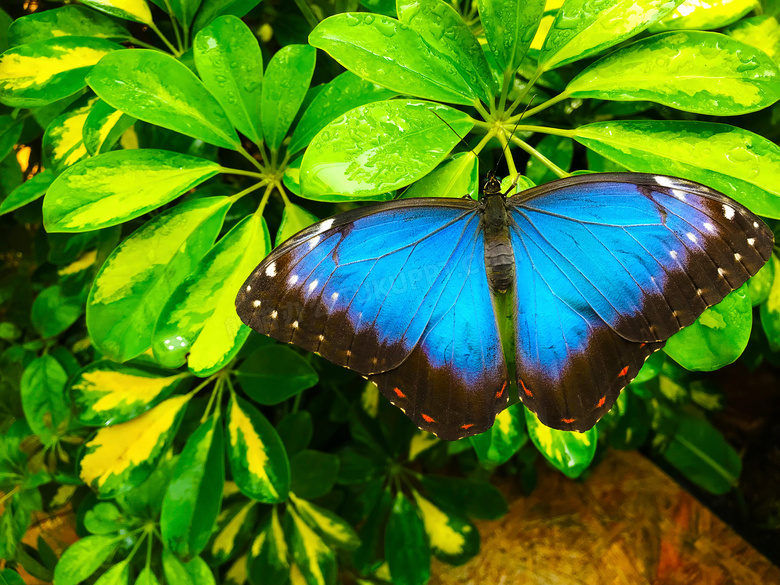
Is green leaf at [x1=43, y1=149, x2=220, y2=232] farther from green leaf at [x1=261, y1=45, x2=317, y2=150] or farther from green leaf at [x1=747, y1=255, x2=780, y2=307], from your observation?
green leaf at [x1=747, y1=255, x2=780, y2=307]

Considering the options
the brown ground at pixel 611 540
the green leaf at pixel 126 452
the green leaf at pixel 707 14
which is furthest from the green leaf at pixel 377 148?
the brown ground at pixel 611 540

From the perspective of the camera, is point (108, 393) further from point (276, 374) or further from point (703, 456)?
point (703, 456)

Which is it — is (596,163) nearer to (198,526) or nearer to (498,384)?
(498,384)

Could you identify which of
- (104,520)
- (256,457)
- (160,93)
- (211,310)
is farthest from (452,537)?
(160,93)

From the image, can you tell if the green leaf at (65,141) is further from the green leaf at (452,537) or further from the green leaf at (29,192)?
the green leaf at (452,537)

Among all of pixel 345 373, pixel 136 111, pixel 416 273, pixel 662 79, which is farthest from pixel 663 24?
pixel 345 373

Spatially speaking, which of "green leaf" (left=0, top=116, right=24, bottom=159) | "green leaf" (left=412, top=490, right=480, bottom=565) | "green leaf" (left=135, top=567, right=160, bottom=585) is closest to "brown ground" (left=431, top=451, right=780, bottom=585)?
"green leaf" (left=412, top=490, right=480, bottom=565)

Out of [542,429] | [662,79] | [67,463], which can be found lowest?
[67,463]
